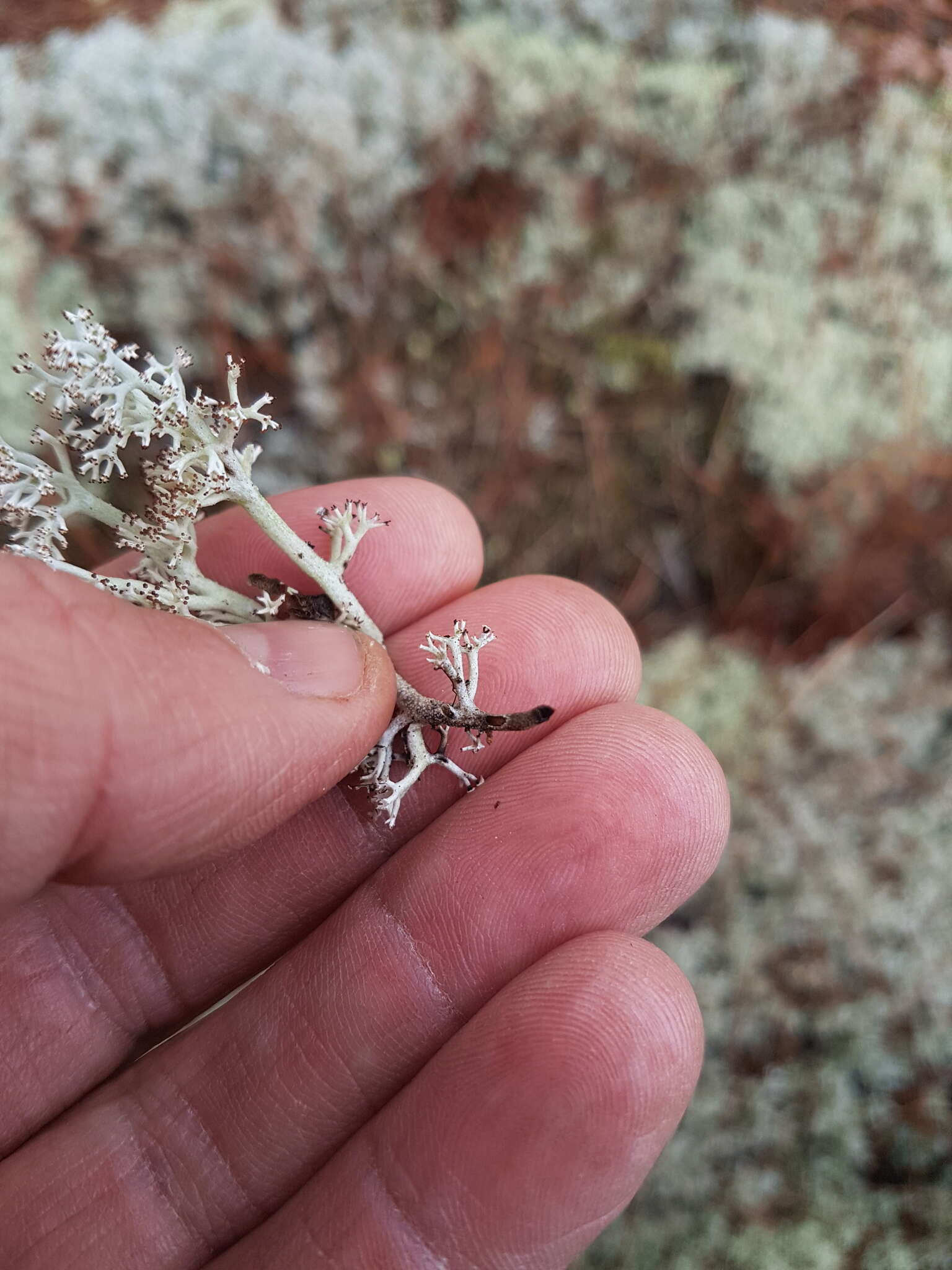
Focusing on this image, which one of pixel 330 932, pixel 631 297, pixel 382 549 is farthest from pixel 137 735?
pixel 631 297

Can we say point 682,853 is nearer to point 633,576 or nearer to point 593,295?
point 633,576

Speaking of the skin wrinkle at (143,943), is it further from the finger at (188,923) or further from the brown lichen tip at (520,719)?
the brown lichen tip at (520,719)

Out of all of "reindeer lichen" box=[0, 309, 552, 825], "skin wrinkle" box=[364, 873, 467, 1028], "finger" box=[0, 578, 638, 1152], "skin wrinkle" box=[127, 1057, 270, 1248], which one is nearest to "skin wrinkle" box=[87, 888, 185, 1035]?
"finger" box=[0, 578, 638, 1152]

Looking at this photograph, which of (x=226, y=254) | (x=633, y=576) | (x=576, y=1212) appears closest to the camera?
(x=576, y=1212)

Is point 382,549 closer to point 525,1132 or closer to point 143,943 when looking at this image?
point 143,943

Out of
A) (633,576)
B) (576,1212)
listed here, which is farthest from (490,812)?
(633,576)

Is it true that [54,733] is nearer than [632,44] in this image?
Yes
